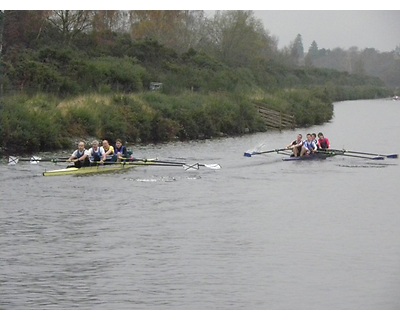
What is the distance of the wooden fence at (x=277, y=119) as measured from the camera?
24797 mm

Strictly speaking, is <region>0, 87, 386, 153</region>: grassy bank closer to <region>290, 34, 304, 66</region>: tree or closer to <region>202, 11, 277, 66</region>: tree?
<region>202, 11, 277, 66</region>: tree

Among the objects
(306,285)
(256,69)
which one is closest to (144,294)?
(306,285)

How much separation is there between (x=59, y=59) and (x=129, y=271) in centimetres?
1251

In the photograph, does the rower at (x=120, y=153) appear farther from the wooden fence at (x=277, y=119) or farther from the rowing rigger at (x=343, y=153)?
the wooden fence at (x=277, y=119)

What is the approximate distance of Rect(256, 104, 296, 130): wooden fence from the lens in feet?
81.4

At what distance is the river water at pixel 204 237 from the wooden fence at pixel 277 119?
6844 millimetres

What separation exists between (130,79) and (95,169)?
5.38 m

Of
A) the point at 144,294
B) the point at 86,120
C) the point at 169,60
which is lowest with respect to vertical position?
the point at 144,294

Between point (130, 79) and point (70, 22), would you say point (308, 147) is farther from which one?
point (70, 22)

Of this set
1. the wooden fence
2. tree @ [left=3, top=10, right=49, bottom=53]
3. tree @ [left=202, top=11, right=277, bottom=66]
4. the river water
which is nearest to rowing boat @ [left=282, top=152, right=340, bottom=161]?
the river water

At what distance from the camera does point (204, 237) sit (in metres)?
10.1

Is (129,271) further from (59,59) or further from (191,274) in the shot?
(59,59)

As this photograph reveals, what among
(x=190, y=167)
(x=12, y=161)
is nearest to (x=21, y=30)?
(x=12, y=161)

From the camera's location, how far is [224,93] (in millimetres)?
21922
